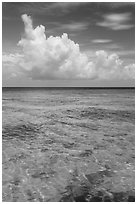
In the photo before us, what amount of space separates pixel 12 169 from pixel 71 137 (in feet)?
20.8

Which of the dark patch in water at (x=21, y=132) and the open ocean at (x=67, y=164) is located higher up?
the dark patch in water at (x=21, y=132)

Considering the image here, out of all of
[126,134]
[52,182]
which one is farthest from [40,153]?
[126,134]

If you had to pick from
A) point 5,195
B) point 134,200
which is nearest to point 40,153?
point 5,195

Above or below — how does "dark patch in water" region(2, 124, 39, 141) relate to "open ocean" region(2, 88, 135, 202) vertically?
above

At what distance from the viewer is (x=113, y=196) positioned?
7.94 m

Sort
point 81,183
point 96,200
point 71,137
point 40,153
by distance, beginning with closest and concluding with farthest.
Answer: point 96,200, point 81,183, point 40,153, point 71,137

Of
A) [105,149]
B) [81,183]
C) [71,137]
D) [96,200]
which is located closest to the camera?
[96,200]

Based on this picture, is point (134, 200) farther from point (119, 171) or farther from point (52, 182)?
point (52, 182)

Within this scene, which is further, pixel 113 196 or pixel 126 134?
pixel 126 134

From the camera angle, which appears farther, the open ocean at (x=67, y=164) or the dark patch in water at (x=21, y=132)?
the dark patch in water at (x=21, y=132)

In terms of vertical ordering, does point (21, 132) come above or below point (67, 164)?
above

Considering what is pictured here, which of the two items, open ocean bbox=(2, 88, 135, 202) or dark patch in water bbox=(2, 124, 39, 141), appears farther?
dark patch in water bbox=(2, 124, 39, 141)

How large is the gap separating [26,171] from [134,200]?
15.7ft

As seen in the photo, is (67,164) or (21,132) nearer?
(67,164)
